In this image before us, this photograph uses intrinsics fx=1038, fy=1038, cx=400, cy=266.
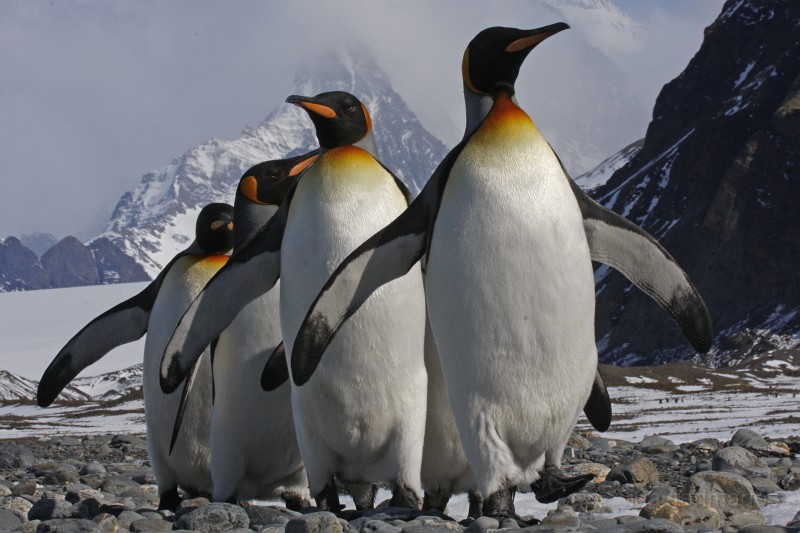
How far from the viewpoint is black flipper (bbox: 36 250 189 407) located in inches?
241

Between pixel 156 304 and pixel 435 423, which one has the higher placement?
pixel 156 304

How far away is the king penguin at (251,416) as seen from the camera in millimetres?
5402

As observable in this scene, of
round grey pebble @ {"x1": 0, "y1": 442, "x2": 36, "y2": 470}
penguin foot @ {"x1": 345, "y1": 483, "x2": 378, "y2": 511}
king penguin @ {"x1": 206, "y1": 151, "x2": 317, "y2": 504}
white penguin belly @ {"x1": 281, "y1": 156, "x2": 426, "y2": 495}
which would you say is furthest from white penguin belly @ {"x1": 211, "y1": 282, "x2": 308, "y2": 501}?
round grey pebble @ {"x1": 0, "y1": 442, "x2": 36, "y2": 470}

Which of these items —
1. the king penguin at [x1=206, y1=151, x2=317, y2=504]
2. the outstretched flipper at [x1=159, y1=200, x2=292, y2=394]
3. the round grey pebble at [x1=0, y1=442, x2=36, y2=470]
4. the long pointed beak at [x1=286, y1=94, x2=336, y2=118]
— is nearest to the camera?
the long pointed beak at [x1=286, y1=94, x2=336, y2=118]

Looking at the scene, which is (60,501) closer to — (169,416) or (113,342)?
(169,416)

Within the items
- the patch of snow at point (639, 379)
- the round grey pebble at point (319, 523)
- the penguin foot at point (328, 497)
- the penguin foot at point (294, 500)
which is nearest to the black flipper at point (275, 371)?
the penguin foot at point (328, 497)

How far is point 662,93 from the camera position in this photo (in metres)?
78.7

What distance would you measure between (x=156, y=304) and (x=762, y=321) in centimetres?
4970

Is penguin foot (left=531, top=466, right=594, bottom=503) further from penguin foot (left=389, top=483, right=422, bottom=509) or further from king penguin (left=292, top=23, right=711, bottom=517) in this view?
penguin foot (left=389, top=483, right=422, bottom=509)

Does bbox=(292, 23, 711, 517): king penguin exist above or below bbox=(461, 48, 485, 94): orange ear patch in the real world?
below

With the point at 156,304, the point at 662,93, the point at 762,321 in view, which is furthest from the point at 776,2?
the point at 156,304

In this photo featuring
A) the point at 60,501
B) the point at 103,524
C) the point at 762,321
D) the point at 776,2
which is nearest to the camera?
the point at 103,524

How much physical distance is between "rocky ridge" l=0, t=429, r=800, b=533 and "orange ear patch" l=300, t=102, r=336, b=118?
1886mm

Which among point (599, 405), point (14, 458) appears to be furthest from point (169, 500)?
point (14, 458)
